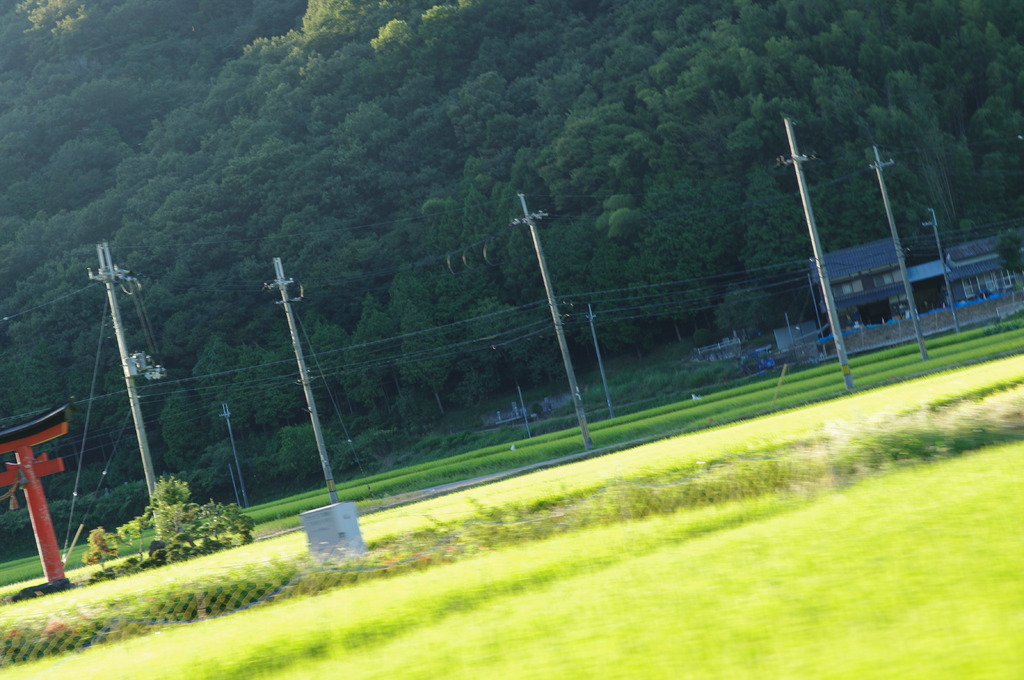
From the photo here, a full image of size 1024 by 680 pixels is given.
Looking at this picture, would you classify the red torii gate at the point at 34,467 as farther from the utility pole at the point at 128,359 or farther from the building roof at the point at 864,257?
the building roof at the point at 864,257

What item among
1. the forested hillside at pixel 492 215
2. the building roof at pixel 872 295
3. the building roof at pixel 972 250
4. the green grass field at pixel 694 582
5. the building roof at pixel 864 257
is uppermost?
the forested hillside at pixel 492 215

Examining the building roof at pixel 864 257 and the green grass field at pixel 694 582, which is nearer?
the green grass field at pixel 694 582

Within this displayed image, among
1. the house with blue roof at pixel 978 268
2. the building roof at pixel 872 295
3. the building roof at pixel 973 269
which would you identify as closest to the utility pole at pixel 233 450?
the building roof at pixel 872 295

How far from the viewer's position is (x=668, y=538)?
6.96 m

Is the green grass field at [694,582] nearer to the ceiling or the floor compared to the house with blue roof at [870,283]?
nearer to the floor

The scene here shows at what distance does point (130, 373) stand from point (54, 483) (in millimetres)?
34130

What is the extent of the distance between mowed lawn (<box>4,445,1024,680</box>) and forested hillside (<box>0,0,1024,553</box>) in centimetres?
4206

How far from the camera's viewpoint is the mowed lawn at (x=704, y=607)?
3.81m

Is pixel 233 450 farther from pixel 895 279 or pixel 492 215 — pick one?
pixel 895 279

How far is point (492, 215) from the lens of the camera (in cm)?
5991

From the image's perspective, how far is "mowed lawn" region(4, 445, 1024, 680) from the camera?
3809 mm

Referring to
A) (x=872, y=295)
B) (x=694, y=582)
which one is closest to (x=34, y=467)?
(x=694, y=582)

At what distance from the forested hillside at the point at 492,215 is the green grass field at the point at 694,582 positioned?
3994 centimetres

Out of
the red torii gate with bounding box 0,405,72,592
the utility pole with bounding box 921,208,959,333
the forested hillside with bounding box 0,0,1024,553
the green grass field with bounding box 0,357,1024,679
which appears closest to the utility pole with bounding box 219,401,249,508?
the forested hillside with bounding box 0,0,1024,553
